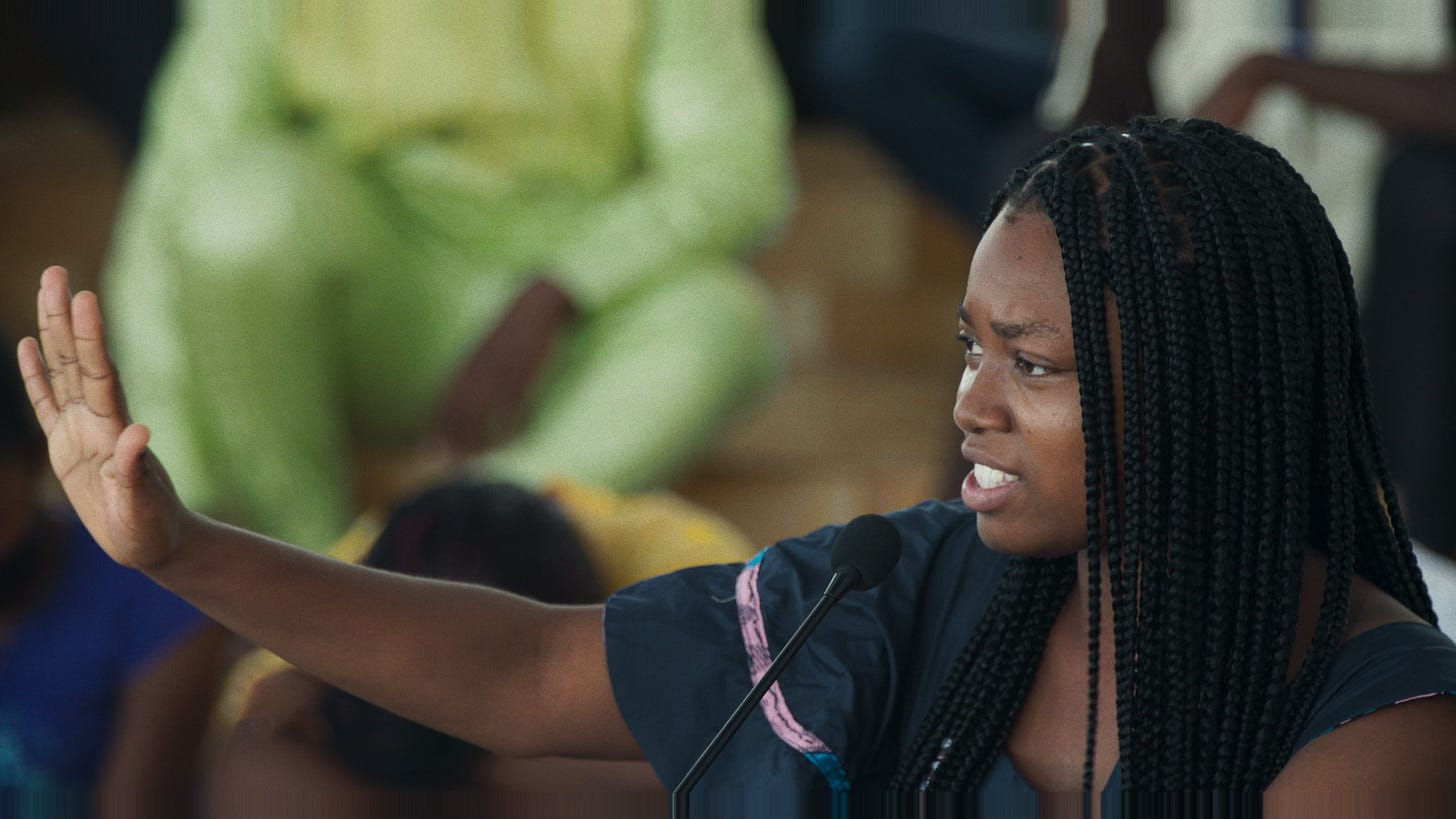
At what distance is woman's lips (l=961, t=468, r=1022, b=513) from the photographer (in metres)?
1.08

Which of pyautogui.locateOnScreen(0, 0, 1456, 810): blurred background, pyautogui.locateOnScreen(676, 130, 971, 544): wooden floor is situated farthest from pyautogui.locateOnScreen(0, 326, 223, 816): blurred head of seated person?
pyautogui.locateOnScreen(676, 130, 971, 544): wooden floor

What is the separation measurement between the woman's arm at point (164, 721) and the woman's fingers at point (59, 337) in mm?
910

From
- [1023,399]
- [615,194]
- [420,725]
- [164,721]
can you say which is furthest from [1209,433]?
[615,194]

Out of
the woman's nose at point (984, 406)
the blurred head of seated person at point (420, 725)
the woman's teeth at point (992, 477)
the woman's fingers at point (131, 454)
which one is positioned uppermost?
the woman's nose at point (984, 406)

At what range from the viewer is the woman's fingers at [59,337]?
1013 millimetres

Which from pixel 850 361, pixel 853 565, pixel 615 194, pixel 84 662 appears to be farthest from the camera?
pixel 850 361

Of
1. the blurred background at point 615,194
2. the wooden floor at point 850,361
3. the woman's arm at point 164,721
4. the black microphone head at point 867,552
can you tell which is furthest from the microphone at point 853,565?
the wooden floor at point 850,361

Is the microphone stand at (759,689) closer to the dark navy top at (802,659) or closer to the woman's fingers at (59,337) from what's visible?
the dark navy top at (802,659)

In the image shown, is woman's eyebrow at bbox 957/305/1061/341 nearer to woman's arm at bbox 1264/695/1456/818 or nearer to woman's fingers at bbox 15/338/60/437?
woman's arm at bbox 1264/695/1456/818

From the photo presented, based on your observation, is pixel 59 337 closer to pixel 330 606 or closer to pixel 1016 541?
pixel 330 606

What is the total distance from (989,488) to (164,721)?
3.65 feet

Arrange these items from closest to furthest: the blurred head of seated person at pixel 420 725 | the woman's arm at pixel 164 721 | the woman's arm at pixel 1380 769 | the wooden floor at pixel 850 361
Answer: the woman's arm at pixel 1380 769 < the blurred head of seated person at pixel 420 725 < the woman's arm at pixel 164 721 < the wooden floor at pixel 850 361

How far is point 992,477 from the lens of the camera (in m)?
1.09

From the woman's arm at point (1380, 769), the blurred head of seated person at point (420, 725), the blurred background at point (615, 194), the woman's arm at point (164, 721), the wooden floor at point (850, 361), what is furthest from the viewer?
the wooden floor at point (850, 361)
